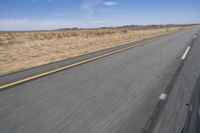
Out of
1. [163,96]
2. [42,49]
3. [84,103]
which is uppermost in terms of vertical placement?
[84,103]

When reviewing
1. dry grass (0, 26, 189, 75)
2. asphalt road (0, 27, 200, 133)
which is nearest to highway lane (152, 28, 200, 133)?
asphalt road (0, 27, 200, 133)

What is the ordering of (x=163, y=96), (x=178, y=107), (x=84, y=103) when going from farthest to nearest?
(x=163, y=96)
(x=84, y=103)
(x=178, y=107)

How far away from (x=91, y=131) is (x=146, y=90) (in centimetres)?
231

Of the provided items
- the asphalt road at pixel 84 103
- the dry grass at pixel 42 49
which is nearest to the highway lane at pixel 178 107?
the asphalt road at pixel 84 103

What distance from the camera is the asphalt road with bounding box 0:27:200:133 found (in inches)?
115

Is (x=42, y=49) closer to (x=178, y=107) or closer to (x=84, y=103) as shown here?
(x=84, y=103)

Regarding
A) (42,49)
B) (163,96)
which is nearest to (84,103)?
(163,96)

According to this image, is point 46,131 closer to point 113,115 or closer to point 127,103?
point 113,115

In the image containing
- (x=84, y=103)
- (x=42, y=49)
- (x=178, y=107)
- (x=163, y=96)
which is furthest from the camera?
(x=42, y=49)

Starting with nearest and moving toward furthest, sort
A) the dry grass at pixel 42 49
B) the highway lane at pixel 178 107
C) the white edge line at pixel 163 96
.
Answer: the highway lane at pixel 178 107, the white edge line at pixel 163 96, the dry grass at pixel 42 49

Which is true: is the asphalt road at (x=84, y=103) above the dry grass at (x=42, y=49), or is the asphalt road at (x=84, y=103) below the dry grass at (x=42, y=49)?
above

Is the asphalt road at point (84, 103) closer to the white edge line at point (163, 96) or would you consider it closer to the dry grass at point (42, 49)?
the white edge line at point (163, 96)

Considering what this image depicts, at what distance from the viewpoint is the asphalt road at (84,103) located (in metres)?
2.92

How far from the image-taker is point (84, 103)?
12.4 ft
